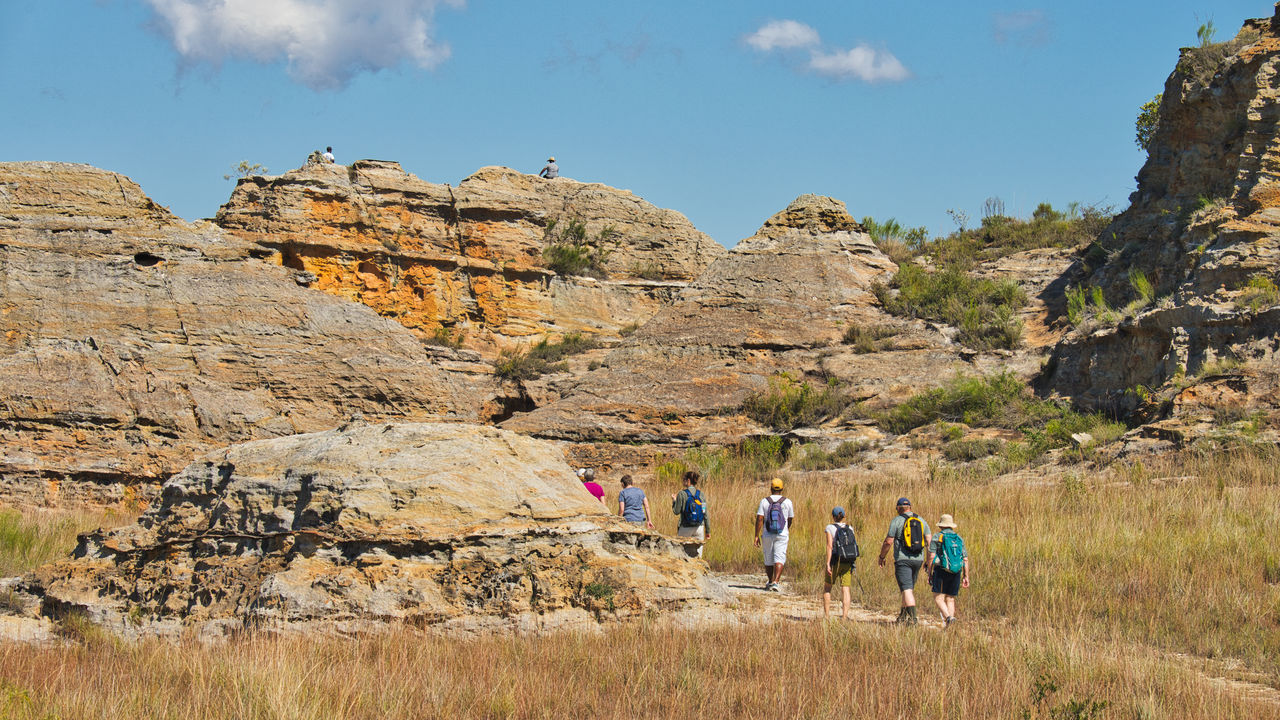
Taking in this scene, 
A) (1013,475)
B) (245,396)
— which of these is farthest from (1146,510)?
(245,396)

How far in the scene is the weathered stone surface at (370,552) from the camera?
7582 millimetres

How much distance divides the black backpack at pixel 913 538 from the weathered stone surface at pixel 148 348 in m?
11.4

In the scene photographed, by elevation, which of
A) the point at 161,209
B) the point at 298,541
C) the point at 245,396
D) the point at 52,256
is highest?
the point at 161,209

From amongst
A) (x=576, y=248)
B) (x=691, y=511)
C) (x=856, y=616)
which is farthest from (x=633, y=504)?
(x=576, y=248)

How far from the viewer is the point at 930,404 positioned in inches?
748

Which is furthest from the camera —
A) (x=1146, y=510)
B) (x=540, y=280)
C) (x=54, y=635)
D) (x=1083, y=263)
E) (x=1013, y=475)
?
(x=540, y=280)

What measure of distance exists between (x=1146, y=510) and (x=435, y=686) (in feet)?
29.1

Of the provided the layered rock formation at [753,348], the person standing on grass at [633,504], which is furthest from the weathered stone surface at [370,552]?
the layered rock formation at [753,348]

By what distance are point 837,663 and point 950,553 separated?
2.14 metres

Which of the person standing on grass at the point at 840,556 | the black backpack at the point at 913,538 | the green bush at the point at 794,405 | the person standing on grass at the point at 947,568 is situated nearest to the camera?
→ the person standing on grass at the point at 947,568

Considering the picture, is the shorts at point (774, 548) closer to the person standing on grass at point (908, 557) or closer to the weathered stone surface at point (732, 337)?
the person standing on grass at point (908, 557)

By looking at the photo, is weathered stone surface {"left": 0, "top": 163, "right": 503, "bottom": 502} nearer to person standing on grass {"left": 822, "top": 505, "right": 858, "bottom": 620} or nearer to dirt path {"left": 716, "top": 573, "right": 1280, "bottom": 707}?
dirt path {"left": 716, "top": 573, "right": 1280, "bottom": 707}

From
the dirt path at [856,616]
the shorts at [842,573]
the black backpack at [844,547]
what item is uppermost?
the black backpack at [844,547]

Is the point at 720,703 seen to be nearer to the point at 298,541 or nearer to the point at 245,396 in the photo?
the point at 298,541
